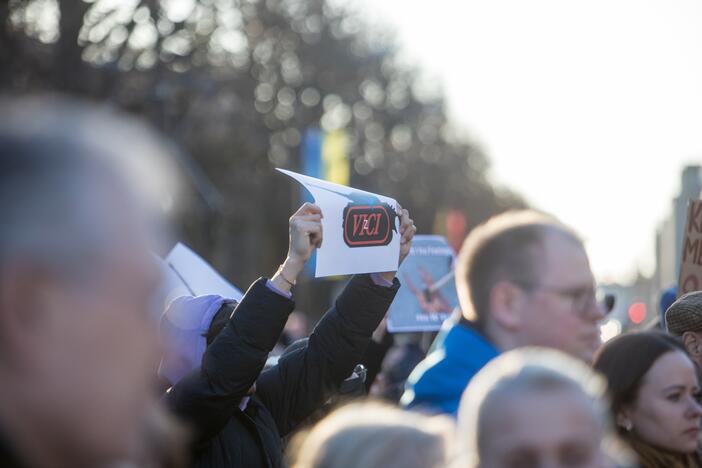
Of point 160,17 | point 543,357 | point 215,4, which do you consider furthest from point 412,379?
point 215,4

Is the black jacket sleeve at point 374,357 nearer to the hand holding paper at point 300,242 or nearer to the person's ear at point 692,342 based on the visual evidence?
the person's ear at point 692,342

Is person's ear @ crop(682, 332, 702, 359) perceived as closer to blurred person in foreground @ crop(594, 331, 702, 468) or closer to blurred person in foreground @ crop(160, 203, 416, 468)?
blurred person in foreground @ crop(160, 203, 416, 468)

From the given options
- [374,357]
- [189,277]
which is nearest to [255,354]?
[189,277]

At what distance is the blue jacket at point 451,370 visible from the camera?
2.65m

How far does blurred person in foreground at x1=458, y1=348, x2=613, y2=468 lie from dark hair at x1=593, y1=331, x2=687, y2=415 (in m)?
1.16

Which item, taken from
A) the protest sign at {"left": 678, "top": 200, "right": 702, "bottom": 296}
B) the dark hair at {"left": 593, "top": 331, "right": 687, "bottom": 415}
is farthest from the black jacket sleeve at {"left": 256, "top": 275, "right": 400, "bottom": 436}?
the protest sign at {"left": 678, "top": 200, "right": 702, "bottom": 296}

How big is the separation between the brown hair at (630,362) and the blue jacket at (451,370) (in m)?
0.77

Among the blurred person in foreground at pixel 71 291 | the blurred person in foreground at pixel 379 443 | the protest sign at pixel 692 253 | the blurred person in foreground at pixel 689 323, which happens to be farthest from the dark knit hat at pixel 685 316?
the blurred person in foreground at pixel 71 291

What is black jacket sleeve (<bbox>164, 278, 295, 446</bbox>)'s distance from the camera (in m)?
3.30

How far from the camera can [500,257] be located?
2660mm

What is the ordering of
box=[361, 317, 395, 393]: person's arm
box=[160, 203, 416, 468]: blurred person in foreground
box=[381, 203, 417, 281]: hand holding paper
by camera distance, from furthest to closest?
box=[361, 317, 395, 393]: person's arm, box=[381, 203, 417, 281]: hand holding paper, box=[160, 203, 416, 468]: blurred person in foreground

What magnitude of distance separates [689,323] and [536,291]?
269cm

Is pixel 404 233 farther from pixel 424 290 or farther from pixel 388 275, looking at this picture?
pixel 424 290

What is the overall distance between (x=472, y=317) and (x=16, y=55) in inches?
622
